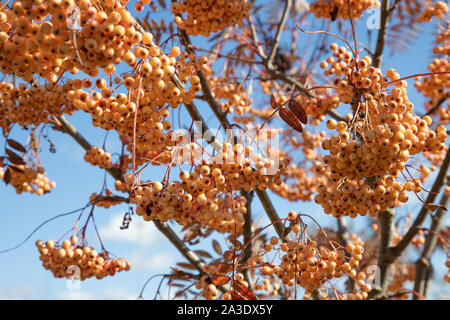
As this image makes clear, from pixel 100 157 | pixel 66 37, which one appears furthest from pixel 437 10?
pixel 66 37

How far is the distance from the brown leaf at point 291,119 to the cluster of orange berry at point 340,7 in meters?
1.27

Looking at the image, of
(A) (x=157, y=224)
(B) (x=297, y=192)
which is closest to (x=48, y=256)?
(A) (x=157, y=224)

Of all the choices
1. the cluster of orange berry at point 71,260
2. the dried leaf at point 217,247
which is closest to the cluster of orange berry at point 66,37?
the cluster of orange berry at point 71,260

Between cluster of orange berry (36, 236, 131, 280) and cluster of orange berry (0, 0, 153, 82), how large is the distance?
1277 mm

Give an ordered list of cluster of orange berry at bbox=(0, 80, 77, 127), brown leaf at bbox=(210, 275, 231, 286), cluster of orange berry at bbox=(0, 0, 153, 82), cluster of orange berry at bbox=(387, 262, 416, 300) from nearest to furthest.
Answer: cluster of orange berry at bbox=(0, 0, 153, 82) < brown leaf at bbox=(210, 275, 231, 286) < cluster of orange berry at bbox=(0, 80, 77, 127) < cluster of orange berry at bbox=(387, 262, 416, 300)

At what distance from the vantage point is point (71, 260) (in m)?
2.18

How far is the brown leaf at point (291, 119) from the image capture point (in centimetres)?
152

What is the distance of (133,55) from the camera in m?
1.20

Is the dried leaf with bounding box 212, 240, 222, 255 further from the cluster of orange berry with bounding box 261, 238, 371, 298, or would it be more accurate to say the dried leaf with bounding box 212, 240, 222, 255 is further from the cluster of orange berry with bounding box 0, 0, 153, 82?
the cluster of orange berry with bounding box 0, 0, 153, 82

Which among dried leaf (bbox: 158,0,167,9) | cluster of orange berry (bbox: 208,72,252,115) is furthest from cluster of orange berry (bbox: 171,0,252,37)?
cluster of orange berry (bbox: 208,72,252,115)

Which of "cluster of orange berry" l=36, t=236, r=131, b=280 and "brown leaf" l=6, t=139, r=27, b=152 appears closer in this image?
"brown leaf" l=6, t=139, r=27, b=152

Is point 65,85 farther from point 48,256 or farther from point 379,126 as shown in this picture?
point 379,126

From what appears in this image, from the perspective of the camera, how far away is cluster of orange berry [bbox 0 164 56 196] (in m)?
2.64
